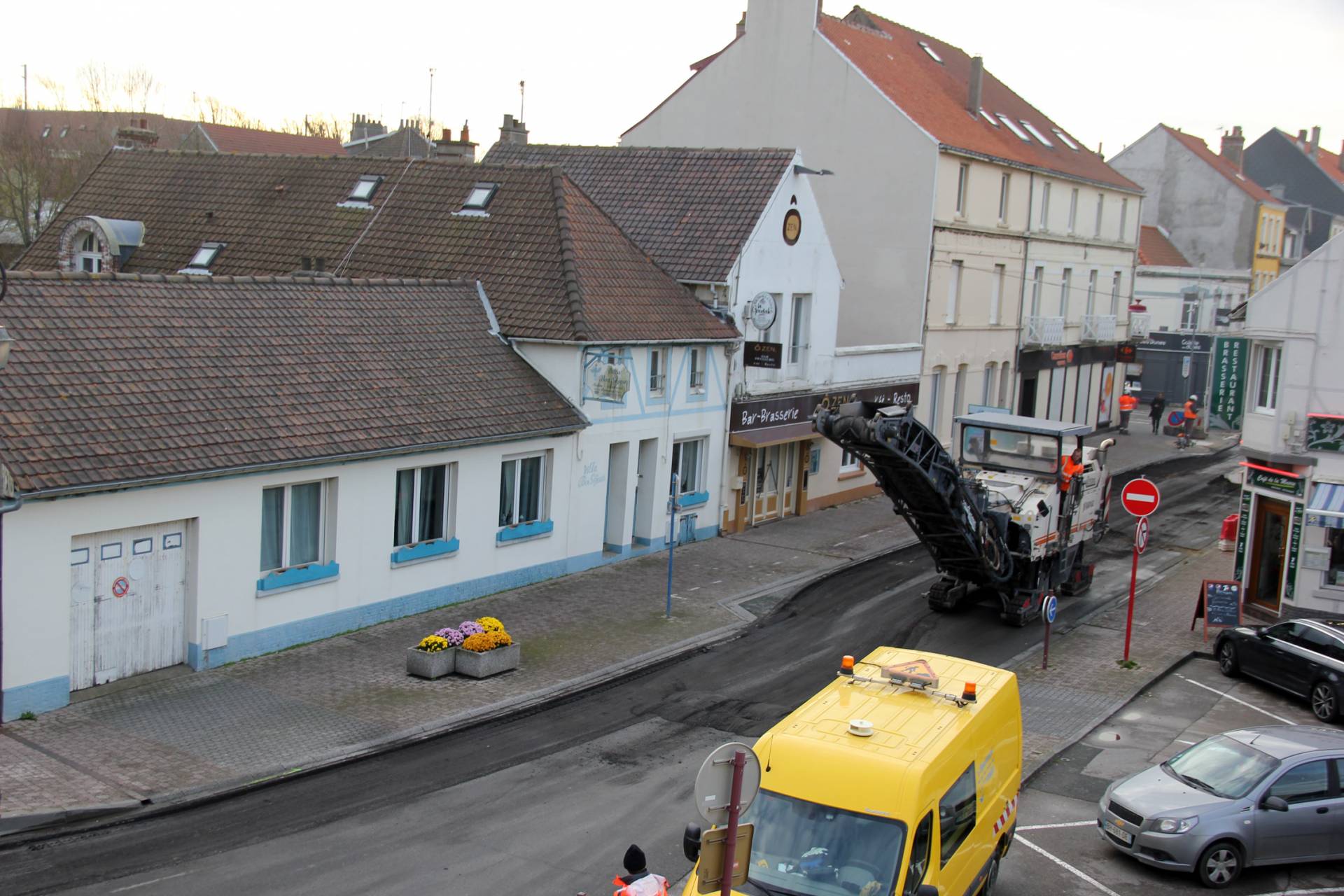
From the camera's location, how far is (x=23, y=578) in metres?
15.3

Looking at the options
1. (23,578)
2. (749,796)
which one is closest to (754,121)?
(23,578)

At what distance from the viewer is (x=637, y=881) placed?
9430 millimetres

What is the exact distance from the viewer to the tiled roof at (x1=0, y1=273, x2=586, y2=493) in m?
16.5

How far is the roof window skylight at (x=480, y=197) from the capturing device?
91.2ft

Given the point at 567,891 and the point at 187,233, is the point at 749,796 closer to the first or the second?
the point at 567,891

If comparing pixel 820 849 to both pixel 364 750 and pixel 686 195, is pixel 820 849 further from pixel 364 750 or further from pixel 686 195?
pixel 686 195

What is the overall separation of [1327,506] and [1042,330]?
23.1 metres

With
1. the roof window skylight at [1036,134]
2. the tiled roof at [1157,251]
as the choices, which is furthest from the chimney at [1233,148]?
the roof window skylight at [1036,134]

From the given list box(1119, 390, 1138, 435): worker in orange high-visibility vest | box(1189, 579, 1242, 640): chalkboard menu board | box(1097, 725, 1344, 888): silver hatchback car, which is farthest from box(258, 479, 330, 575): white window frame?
box(1119, 390, 1138, 435): worker in orange high-visibility vest

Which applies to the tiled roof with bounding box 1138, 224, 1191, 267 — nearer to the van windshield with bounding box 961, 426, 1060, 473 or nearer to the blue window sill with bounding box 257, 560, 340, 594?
the van windshield with bounding box 961, 426, 1060, 473

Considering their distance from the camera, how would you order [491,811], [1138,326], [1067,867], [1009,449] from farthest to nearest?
[1138,326] → [1009,449] → [491,811] → [1067,867]

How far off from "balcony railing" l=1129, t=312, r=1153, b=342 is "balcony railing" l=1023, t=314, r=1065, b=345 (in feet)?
28.5

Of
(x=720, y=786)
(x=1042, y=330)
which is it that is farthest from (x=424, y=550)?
(x=1042, y=330)

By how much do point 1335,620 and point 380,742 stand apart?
57.3ft
